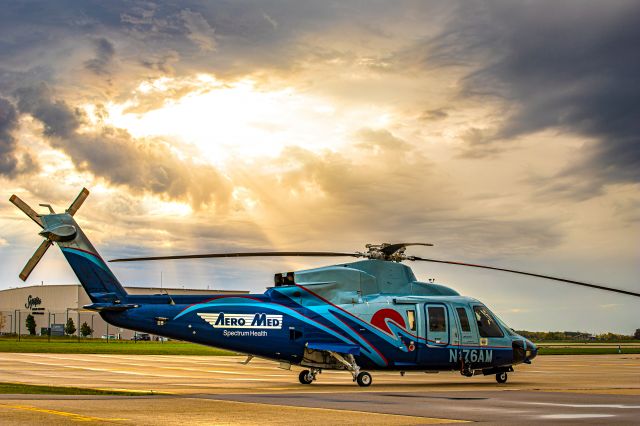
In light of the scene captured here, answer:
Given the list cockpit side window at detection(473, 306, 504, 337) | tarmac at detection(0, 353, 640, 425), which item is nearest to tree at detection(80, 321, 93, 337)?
tarmac at detection(0, 353, 640, 425)

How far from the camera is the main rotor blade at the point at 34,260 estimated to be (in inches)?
1040

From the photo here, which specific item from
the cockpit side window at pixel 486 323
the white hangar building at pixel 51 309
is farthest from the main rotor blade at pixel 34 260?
the white hangar building at pixel 51 309

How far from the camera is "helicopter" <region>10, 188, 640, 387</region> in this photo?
91.0 feet

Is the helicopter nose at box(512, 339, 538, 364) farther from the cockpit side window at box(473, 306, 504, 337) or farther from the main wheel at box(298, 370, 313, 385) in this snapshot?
the main wheel at box(298, 370, 313, 385)

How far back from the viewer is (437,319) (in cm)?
2941

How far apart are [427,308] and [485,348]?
9.19ft

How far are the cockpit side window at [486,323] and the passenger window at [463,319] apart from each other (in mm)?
520

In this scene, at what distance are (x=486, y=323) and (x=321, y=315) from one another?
6604 mm

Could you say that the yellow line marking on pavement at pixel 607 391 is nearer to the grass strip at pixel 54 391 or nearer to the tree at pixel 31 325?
the grass strip at pixel 54 391

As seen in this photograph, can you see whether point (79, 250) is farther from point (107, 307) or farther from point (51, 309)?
point (51, 309)

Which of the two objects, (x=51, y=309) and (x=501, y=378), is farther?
(x=51, y=309)

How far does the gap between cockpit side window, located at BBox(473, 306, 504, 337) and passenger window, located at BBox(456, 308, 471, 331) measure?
520mm

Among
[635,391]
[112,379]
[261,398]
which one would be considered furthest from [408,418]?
[112,379]

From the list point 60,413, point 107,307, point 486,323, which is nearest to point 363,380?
point 486,323
